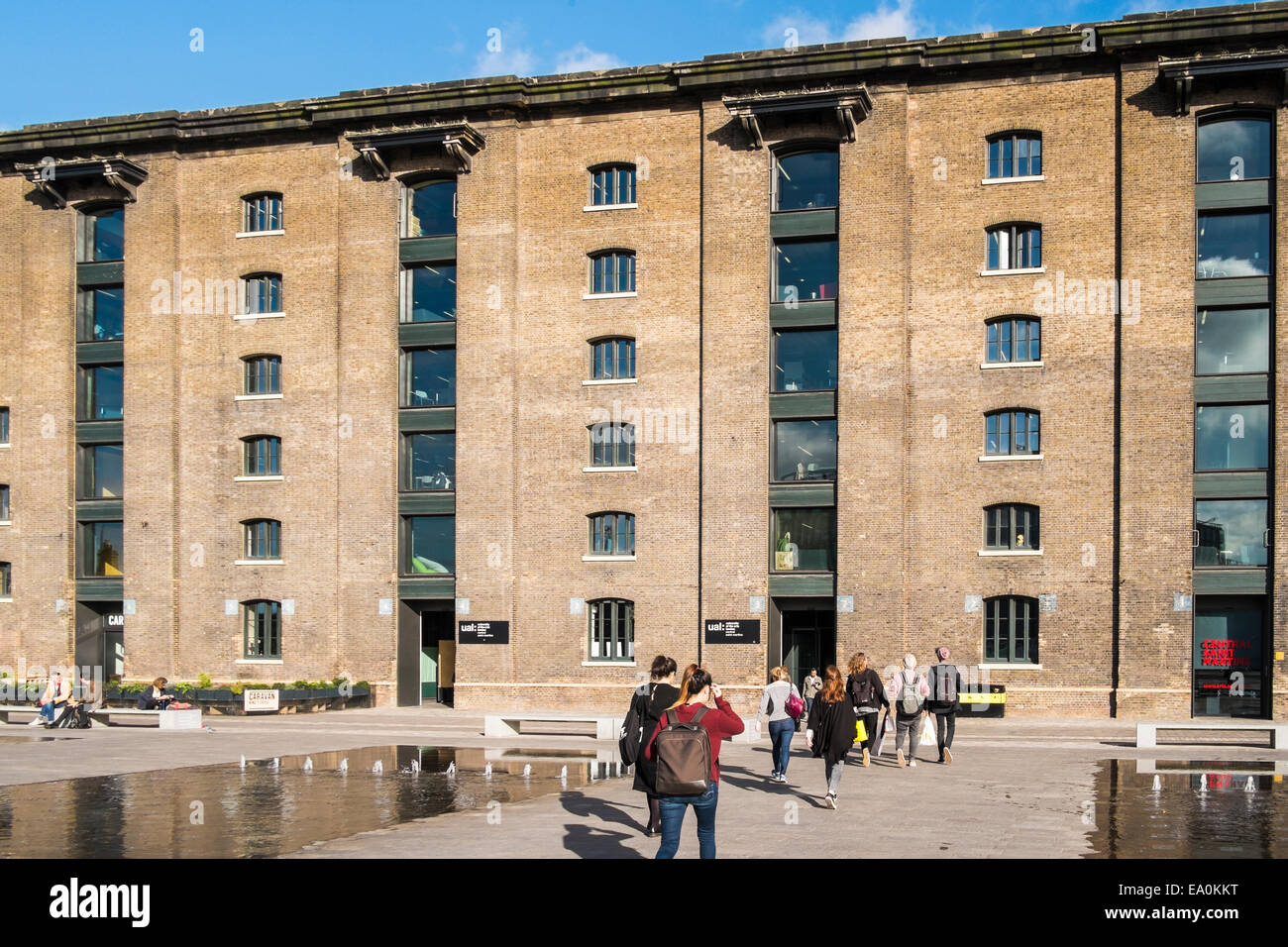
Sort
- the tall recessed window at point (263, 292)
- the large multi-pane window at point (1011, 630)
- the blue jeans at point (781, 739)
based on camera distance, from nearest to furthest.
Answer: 1. the blue jeans at point (781, 739)
2. the large multi-pane window at point (1011, 630)
3. the tall recessed window at point (263, 292)

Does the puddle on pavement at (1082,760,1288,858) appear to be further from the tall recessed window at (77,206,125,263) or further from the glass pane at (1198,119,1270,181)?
the tall recessed window at (77,206,125,263)

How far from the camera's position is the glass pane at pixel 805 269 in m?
34.5

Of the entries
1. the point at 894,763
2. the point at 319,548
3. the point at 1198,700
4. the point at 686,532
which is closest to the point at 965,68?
the point at 686,532

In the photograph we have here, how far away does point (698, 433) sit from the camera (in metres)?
34.7

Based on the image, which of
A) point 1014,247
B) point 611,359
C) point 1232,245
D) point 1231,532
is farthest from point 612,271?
point 1231,532

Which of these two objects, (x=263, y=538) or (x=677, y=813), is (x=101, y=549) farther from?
(x=677, y=813)

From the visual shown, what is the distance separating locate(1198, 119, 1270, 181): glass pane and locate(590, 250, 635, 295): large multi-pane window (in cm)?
1552

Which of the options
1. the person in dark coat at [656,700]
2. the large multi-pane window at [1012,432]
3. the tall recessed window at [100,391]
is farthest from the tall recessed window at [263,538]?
the person in dark coat at [656,700]

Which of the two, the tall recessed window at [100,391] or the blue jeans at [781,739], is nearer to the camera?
the blue jeans at [781,739]

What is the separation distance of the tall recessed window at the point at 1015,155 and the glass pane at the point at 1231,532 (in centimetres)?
1002

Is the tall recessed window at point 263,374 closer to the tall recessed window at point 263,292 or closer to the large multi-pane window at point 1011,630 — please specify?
the tall recessed window at point 263,292
